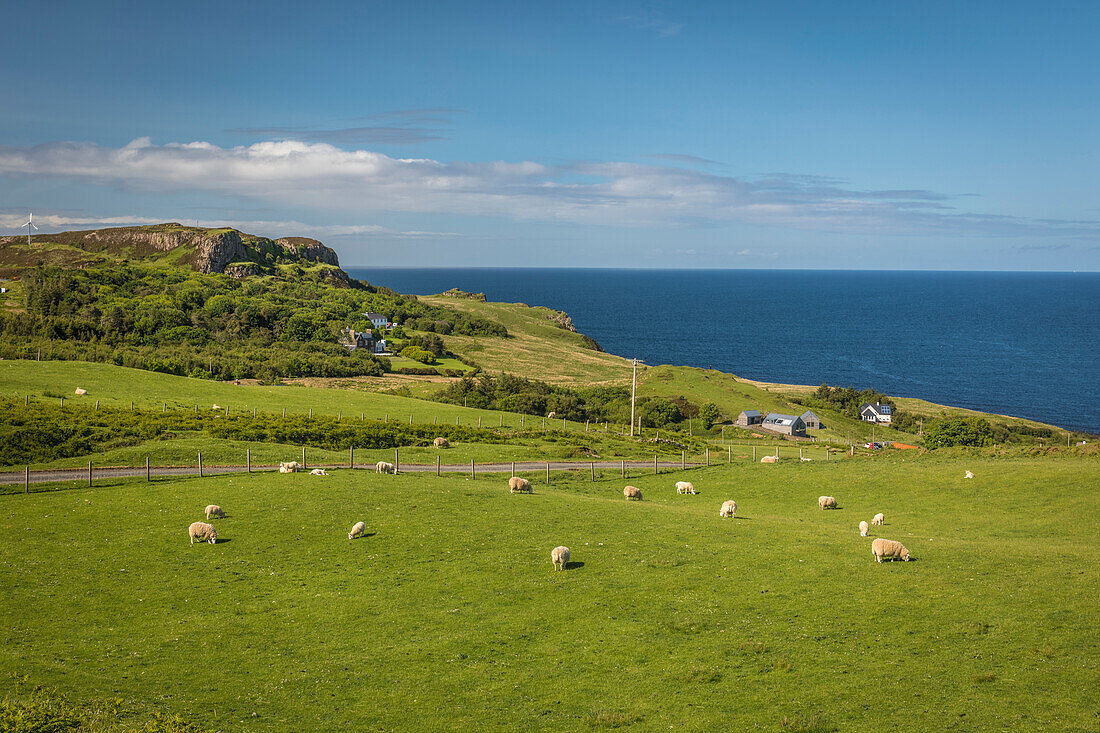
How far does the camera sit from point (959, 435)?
77000 mm

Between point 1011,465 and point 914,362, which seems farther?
point 914,362

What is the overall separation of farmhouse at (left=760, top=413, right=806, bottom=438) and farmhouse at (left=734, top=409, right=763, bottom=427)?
1220mm

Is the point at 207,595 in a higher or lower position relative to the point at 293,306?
lower

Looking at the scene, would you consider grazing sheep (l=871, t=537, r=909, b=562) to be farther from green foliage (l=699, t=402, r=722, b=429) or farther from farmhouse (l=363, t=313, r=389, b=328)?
farmhouse (l=363, t=313, r=389, b=328)

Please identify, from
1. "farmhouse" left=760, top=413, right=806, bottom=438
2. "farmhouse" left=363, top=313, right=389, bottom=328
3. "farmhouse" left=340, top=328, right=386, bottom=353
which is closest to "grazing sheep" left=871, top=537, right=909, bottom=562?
"farmhouse" left=760, top=413, right=806, bottom=438

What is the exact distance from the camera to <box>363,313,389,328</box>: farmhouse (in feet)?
528

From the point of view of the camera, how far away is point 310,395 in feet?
241

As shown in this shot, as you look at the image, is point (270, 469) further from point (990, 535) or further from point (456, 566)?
point (990, 535)

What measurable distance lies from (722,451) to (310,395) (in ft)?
145

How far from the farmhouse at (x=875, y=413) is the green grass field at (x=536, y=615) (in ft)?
224

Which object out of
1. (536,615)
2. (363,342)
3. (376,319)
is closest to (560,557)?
(536,615)

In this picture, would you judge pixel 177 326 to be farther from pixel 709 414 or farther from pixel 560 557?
pixel 560 557

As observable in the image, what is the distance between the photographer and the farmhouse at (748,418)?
89500 millimetres

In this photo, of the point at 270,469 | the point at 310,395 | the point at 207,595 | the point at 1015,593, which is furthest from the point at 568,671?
the point at 310,395
